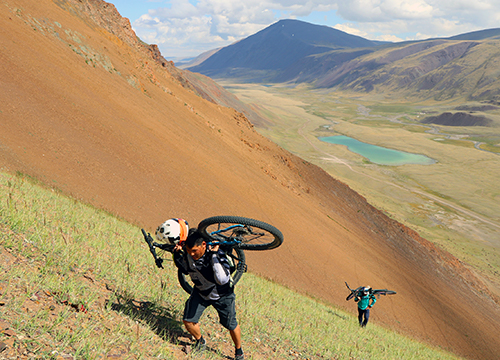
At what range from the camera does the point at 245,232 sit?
500 centimetres

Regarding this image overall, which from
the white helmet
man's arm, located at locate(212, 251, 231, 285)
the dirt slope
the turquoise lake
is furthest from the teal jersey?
the turquoise lake

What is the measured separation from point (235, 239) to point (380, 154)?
89399 millimetres

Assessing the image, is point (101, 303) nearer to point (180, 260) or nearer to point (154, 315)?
point (154, 315)

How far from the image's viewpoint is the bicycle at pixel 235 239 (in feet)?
14.6

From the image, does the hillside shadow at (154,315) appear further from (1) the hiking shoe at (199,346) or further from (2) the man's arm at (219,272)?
(2) the man's arm at (219,272)

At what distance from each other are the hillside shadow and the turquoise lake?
79.0 m

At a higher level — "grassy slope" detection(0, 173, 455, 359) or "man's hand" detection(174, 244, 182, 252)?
"man's hand" detection(174, 244, 182, 252)

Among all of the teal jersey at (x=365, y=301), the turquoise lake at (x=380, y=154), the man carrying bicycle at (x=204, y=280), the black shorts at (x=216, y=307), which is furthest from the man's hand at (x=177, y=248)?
the turquoise lake at (x=380, y=154)

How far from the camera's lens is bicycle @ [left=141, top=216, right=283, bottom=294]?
4.44m

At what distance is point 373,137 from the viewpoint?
103 metres

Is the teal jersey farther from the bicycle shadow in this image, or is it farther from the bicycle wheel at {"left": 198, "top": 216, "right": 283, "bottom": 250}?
the bicycle shadow

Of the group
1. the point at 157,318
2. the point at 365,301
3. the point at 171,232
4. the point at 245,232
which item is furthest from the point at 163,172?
the point at 171,232

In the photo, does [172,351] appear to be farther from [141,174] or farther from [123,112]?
[123,112]

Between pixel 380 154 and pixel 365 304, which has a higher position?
pixel 380 154
